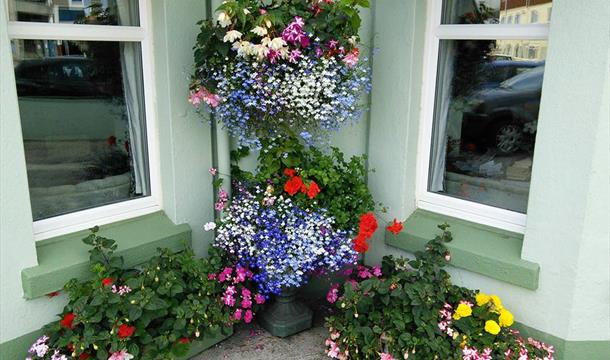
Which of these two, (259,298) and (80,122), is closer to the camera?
(80,122)

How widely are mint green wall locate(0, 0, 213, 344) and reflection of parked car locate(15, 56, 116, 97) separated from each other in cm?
23

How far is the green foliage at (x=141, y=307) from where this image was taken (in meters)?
2.63

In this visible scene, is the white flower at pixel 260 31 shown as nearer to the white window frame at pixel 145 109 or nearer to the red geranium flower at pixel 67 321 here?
the white window frame at pixel 145 109

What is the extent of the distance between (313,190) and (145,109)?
116 cm

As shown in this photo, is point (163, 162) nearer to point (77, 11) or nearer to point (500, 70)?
point (77, 11)

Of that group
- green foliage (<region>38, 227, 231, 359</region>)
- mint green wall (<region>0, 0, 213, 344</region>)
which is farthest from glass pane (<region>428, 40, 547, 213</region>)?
green foliage (<region>38, 227, 231, 359</region>)

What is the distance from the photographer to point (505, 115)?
3164mm

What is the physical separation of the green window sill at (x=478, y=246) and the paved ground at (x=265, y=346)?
0.83 meters

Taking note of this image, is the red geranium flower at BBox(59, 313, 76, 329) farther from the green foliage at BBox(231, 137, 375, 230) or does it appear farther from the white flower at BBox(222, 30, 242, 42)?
the white flower at BBox(222, 30, 242, 42)

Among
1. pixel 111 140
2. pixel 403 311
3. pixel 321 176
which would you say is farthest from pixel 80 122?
pixel 403 311

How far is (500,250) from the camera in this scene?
3062 millimetres

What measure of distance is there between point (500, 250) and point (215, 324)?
5.54 ft

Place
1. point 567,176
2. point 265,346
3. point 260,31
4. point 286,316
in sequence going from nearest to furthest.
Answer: point 260,31
point 567,176
point 265,346
point 286,316

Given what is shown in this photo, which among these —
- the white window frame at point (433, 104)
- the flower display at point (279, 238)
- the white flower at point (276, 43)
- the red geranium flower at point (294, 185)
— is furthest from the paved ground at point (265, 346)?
the white flower at point (276, 43)
